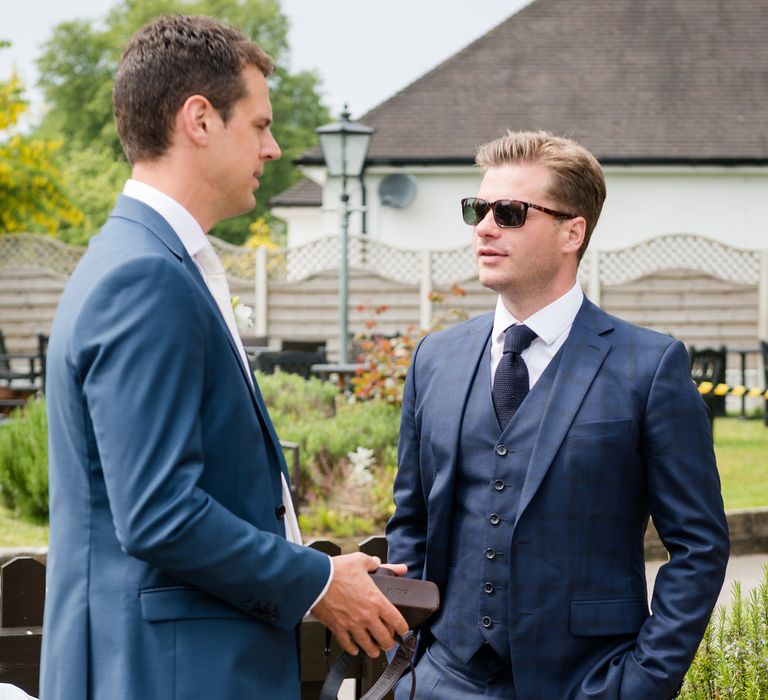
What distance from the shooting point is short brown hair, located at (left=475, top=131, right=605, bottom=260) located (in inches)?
123

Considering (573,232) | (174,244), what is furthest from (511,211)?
(174,244)

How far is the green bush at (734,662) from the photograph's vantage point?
386 cm

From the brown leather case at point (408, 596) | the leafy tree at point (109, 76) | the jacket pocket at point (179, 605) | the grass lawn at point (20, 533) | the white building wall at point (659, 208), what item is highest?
the leafy tree at point (109, 76)

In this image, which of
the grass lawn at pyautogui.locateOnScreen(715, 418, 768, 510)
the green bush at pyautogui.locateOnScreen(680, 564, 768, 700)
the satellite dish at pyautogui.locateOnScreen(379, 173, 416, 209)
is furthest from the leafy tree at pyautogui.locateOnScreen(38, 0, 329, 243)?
the green bush at pyautogui.locateOnScreen(680, 564, 768, 700)

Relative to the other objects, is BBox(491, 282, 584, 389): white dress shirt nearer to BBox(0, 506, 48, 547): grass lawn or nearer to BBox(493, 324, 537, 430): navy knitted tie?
BBox(493, 324, 537, 430): navy knitted tie

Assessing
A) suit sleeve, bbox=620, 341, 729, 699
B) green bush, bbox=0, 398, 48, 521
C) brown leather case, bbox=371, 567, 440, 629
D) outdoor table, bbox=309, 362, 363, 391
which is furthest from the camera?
outdoor table, bbox=309, 362, 363, 391

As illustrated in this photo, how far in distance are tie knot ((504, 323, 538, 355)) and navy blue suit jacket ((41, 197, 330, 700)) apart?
0.89 meters

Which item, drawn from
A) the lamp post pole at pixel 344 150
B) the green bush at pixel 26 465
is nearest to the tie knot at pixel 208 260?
the green bush at pixel 26 465

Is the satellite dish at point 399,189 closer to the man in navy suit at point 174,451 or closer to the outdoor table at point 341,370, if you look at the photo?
the outdoor table at point 341,370

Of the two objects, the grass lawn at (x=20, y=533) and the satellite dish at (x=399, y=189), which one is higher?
the satellite dish at (x=399, y=189)

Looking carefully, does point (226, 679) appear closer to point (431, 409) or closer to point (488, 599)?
point (488, 599)

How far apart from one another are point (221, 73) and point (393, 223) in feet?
89.8

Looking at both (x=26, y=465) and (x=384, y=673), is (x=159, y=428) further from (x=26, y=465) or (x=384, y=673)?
(x=26, y=465)

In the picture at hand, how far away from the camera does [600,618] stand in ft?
9.32
